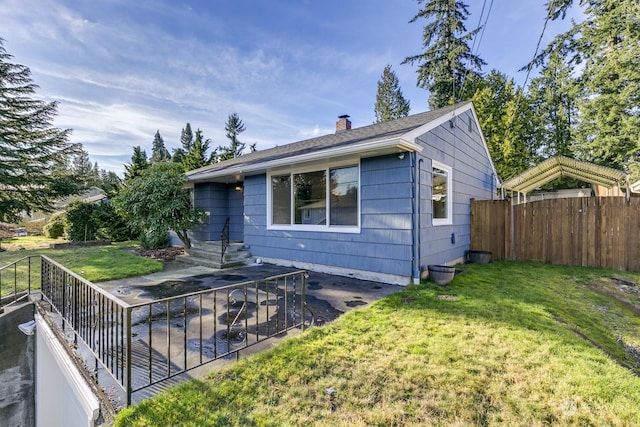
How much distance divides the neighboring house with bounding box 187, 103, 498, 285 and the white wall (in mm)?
4584

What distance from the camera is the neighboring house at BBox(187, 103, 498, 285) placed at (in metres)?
5.52

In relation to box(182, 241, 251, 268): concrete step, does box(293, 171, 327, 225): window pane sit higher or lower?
higher

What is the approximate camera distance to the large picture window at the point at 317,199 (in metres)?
6.31

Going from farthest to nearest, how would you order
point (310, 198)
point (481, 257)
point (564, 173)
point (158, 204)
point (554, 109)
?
point (554, 109), point (564, 173), point (158, 204), point (481, 257), point (310, 198)

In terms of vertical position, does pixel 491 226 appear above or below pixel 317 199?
below

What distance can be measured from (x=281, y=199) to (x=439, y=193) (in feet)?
13.0

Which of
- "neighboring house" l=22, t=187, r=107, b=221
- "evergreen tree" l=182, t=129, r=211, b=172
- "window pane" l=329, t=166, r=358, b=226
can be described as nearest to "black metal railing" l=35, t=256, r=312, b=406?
"window pane" l=329, t=166, r=358, b=226

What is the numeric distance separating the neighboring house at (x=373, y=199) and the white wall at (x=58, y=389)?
4584 millimetres

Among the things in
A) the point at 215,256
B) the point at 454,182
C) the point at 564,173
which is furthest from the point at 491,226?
the point at 215,256

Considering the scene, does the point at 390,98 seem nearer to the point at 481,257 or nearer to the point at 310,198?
the point at 481,257

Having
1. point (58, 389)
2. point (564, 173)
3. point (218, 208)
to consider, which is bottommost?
point (58, 389)

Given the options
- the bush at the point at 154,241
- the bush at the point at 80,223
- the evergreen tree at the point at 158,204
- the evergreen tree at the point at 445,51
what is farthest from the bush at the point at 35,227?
the evergreen tree at the point at 445,51

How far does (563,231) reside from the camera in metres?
7.87

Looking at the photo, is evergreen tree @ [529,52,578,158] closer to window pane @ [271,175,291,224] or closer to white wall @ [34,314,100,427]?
window pane @ [271,175,291,224]
